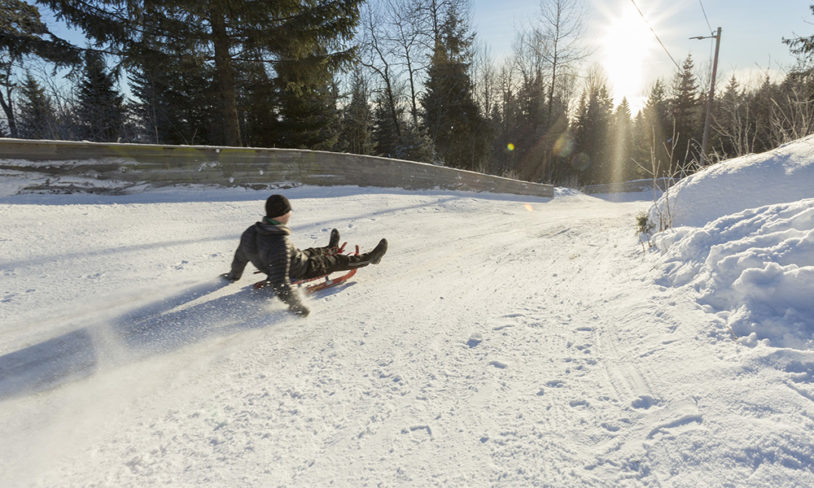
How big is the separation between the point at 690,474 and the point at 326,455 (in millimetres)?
1740

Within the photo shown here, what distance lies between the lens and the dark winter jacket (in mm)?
3421

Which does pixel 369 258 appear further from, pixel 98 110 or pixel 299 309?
pixel 98 110

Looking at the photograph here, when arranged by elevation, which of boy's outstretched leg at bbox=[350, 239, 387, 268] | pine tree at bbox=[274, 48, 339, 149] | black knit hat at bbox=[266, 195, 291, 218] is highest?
pine tree at bbox=[274, 48, 339, 149]

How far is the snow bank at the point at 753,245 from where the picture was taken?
86.6 inches

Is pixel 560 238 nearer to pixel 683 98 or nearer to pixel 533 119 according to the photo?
pixel 533 119

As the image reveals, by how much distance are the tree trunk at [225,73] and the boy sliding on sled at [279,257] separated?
26.8 ft

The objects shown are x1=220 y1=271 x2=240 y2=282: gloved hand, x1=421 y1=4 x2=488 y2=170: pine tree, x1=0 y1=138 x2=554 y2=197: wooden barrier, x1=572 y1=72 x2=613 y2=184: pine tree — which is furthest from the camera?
x1=572 y1=72 x2=613 y2=184: pine tree

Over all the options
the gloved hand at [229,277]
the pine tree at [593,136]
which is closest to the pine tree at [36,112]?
the gloved hand at [229,277]

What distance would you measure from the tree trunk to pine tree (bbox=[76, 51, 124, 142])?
11030mm

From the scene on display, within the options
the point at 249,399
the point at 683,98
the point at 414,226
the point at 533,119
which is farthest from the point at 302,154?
the point at 683,98

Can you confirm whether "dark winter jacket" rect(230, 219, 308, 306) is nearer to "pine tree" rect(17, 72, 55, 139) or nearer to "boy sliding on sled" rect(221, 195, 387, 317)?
"boy sliding on sled" rect(221, 195, 387, 317)

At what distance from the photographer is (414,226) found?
7.32 metres

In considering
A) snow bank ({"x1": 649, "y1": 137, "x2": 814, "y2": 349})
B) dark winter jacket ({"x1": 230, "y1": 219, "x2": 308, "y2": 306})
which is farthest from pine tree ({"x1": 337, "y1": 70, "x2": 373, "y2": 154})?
snow bank ({"x1": 649, "y1": 137, "x2": 814, "y2": 349})

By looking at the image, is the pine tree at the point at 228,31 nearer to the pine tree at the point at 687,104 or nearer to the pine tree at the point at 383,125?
the pine tree at the point at 383,125
